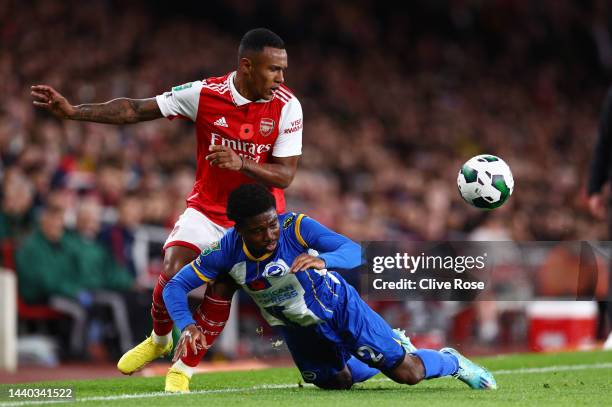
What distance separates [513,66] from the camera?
83.7 ft

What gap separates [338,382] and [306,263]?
1.53 m

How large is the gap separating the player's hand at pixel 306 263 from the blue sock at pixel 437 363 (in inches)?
47.7

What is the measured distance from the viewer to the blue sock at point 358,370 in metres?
7.33

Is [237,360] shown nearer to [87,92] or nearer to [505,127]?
[87,92]

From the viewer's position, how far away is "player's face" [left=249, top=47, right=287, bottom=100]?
7.25 meters

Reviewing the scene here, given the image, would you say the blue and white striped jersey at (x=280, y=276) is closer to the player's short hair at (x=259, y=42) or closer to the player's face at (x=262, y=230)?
the player's face at (x=262, y=230)

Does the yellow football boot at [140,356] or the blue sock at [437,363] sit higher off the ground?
the blue sock at [437,363]

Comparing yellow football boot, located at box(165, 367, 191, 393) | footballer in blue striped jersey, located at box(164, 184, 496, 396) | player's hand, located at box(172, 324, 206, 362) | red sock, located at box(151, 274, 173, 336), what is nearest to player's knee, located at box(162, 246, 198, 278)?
red sock, located at box(151, 274, 173, 336)

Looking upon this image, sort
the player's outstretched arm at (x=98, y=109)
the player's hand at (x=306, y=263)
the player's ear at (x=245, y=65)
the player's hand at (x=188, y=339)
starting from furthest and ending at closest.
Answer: the player's ear at (x=245, y=65)
the player's outstretched arm at (x=98, y=109)
the player's hand at (x=188, y=339)
the player's hand at (x=306, y=263)

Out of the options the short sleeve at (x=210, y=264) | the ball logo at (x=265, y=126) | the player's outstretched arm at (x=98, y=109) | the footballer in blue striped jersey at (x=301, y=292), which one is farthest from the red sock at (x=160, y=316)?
the ball logo at (x=265, y=126)

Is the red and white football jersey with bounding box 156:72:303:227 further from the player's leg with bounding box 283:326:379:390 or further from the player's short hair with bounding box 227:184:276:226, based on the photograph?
the player's short hair with bounding box 227:184:276:226

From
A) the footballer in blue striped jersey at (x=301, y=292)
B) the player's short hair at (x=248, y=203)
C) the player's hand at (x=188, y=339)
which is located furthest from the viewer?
the footballer in blue striped jersey at (x=301, y=292)

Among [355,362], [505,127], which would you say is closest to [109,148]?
[355,362]

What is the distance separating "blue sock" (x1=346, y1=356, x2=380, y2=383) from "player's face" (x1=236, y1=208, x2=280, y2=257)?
127cm
